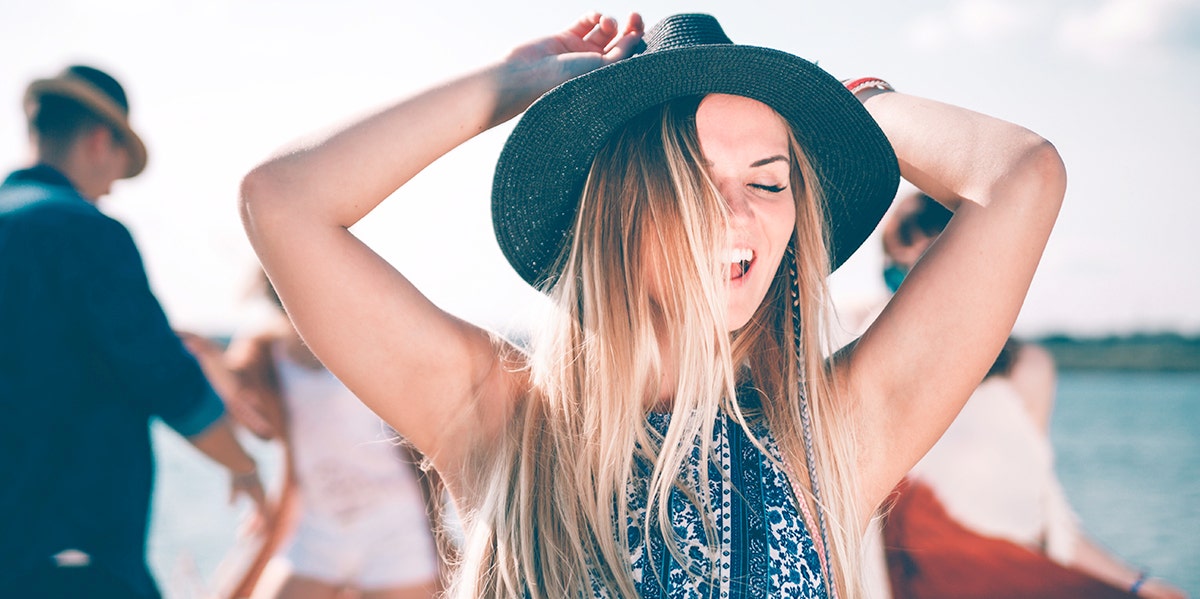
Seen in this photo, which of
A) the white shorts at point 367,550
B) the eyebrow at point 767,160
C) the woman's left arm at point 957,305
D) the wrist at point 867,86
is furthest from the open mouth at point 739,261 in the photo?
the white shorts at point 367,550

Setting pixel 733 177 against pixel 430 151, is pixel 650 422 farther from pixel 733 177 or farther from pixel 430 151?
pixel 430 151

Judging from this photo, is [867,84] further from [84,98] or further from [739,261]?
[84,98]

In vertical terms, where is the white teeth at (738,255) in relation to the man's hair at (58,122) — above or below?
above

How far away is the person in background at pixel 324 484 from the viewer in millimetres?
3629

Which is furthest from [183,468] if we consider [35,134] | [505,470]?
[505,470]

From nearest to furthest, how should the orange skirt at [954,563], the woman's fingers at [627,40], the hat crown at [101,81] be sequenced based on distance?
1. the woman's fingers at [627,40]
2. the hat crown at [101,81]
3. the orange skirt at [954,563]

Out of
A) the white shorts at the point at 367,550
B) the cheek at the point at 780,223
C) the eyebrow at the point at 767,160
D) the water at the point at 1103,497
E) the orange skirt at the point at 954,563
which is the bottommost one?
the water at the point at 1103,497

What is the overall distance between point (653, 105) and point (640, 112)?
27 mm

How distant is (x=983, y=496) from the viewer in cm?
380

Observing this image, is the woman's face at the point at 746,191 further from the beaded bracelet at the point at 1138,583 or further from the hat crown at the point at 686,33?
the beaded bracelet at the point at 1138,583

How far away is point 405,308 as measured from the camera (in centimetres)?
152

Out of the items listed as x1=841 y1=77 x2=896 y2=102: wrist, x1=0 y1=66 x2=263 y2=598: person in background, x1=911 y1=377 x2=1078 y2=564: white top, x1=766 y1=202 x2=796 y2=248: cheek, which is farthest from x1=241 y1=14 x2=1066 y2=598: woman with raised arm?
x1=911 y1=377 x2=1078 y2=564: white top

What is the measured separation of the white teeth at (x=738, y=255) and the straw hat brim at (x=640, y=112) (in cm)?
28

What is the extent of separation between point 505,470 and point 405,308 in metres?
0.31
